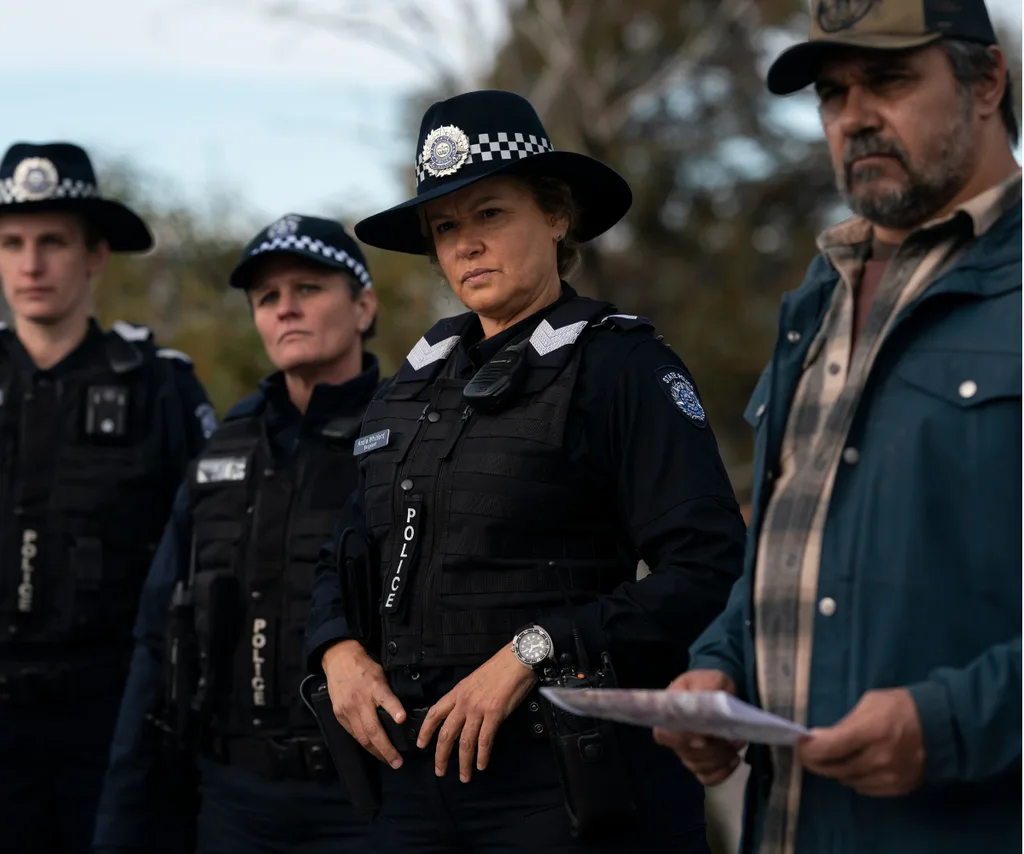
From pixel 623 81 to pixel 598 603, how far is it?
19.7 metres

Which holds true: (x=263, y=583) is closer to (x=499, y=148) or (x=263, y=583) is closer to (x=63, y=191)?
(x=499, y=148)

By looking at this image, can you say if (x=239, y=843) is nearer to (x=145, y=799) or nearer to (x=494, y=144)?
(x=145, y=799)

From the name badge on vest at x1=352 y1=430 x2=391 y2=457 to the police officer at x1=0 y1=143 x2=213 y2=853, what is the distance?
1880 mm

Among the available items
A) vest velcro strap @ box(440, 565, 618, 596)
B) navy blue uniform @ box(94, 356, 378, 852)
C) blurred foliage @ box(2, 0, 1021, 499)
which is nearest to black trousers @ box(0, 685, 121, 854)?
navy blue uniform @ box(94, 356, 378, 852)

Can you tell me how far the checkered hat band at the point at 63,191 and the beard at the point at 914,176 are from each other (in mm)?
3882

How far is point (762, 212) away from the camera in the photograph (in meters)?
22.9

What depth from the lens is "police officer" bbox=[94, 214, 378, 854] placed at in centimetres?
442

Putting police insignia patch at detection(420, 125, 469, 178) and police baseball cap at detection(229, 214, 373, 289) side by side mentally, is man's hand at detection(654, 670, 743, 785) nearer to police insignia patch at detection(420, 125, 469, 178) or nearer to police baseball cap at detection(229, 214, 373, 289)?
police insignia patch at detection(420, 125, 469, 178)

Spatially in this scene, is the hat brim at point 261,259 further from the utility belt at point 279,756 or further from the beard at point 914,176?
the beard at point 914,176

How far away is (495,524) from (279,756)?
54.7 inches

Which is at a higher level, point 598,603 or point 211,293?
point 211,293

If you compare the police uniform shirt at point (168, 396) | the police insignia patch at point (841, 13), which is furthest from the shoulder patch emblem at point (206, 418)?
the police insignia patch at point (841, 13)

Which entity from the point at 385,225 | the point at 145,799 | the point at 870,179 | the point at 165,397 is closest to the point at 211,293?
the point at 165,397

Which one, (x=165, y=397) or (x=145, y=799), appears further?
(x=165, y=397)
